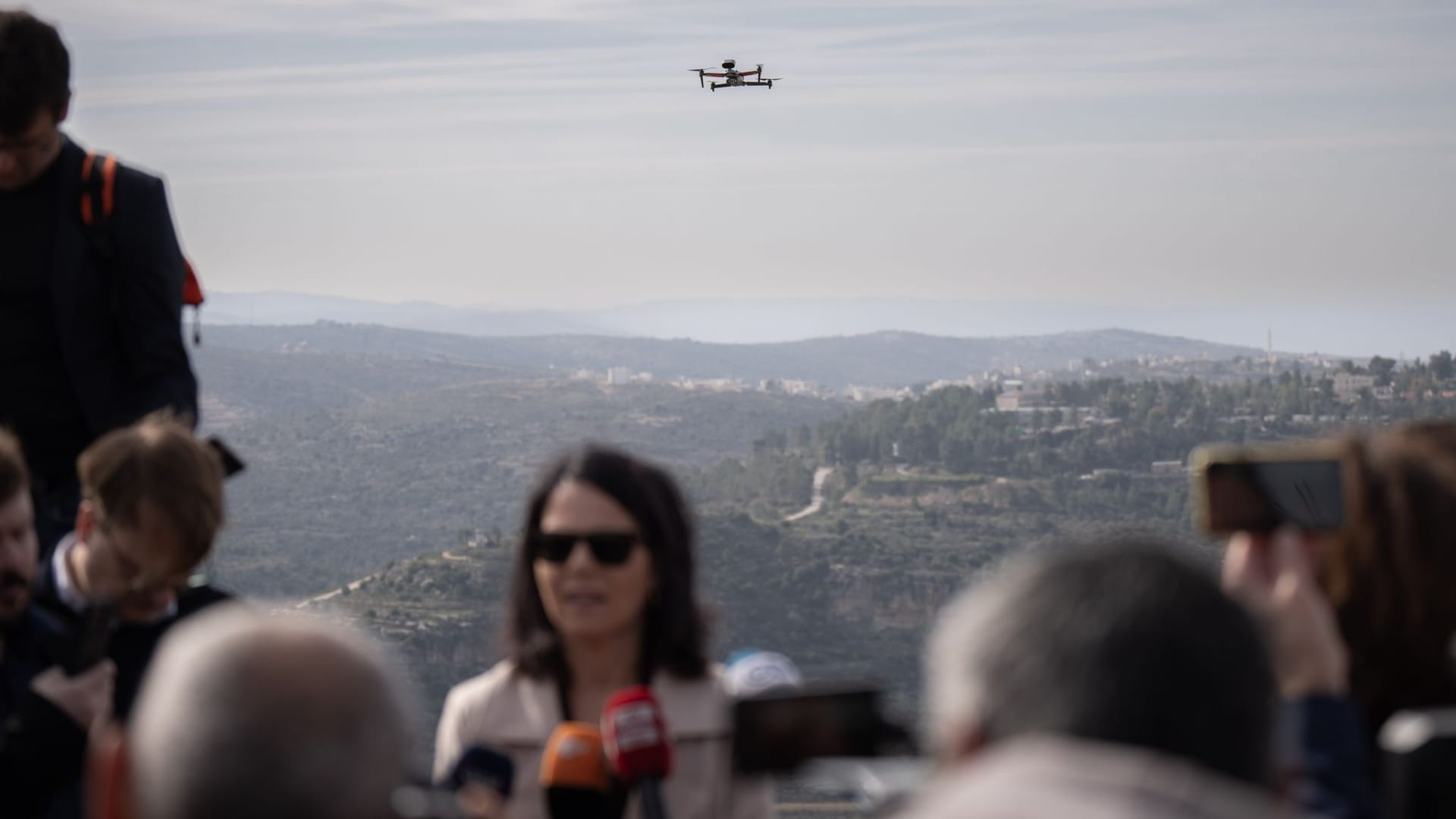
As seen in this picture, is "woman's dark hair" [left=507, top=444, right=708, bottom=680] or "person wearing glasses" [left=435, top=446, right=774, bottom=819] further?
"woman's dark hair" [left=507, top=444, right=708, bottom=680]

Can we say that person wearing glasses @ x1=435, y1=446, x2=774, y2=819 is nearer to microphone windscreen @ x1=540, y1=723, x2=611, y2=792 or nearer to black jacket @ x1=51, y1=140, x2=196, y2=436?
microphone windscreen @ x1=540, y1=723, x2=611, y2=792

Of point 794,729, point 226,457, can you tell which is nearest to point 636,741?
point 794,729

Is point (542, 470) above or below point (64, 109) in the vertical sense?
below

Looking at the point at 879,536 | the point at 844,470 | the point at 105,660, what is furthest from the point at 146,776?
the point at 844,470

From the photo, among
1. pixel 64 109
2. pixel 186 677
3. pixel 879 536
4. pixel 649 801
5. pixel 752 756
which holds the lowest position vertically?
pixel 879 536

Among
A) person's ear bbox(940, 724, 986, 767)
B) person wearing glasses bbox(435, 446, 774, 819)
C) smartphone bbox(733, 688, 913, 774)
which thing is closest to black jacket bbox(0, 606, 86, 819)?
person wearing glasses bbox(435, 446, 774, 819)

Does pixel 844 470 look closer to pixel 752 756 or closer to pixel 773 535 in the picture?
pixel 773 535
